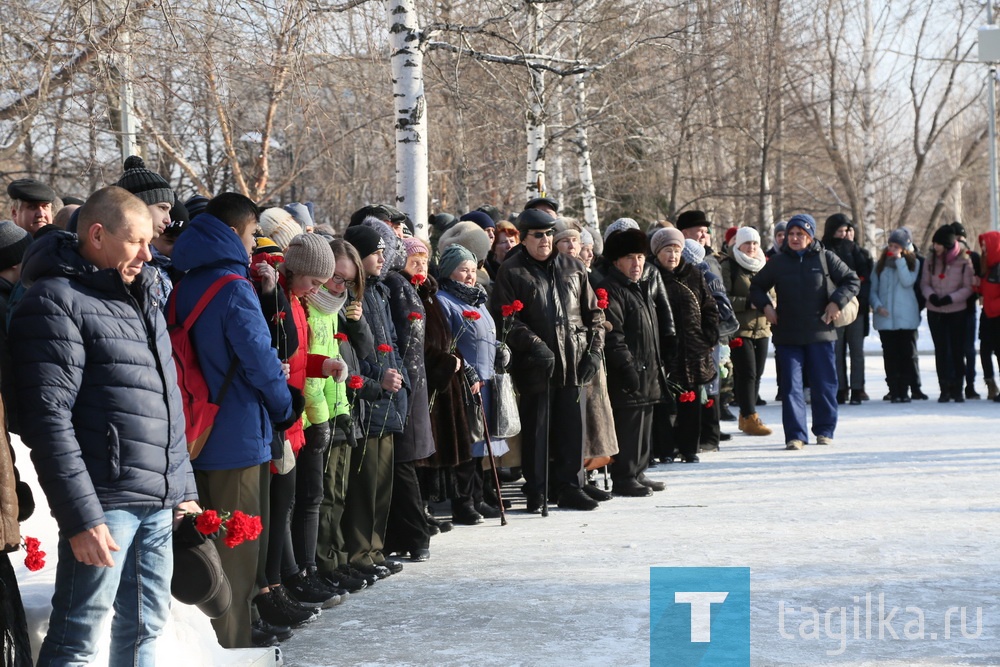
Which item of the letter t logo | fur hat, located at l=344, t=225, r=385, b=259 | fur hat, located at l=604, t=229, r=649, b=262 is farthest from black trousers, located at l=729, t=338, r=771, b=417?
the letter t logo

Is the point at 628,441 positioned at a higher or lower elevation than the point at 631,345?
lower

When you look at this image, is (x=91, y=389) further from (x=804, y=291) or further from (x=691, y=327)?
(x=804, y=291)

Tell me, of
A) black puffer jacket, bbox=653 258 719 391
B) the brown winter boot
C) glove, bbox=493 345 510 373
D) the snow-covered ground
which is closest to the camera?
the snow-covered ground

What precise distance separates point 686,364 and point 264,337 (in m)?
6.21

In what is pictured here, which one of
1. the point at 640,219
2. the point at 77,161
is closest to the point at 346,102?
the point at 77,161

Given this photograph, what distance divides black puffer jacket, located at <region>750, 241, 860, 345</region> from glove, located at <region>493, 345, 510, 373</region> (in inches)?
162

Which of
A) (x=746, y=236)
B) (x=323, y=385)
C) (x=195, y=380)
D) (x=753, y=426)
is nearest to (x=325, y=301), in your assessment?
(x=323, y=385)

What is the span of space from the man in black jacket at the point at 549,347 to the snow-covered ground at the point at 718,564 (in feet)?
1.25

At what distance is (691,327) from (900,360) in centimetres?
558

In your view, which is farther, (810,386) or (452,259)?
(810,386)

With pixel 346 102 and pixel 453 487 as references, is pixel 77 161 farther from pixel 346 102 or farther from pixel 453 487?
pixel 453 487

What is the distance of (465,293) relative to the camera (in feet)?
27.6

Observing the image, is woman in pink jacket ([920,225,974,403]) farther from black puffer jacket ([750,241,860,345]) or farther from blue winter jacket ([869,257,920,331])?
black puffer jacket ([750,241,860,345])

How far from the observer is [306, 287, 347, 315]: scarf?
251 inches
